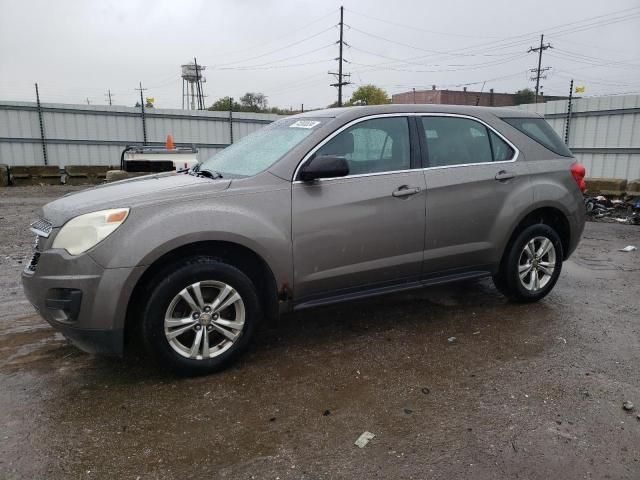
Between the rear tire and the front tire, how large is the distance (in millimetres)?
2438

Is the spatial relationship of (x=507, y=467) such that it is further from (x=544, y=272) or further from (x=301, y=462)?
(x=544, y=272)

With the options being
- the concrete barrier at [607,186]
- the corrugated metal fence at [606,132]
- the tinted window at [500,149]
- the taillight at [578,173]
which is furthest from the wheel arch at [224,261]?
the corrugated metal fence at [606,132]

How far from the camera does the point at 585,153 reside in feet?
43.5

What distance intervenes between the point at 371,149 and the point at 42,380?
112 inches

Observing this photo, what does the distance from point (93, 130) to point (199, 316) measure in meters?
18.9

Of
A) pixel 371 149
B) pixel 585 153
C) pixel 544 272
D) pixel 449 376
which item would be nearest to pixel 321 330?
pixel 449 376

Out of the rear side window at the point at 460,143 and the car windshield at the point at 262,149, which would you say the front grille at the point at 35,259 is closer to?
the car windshield at the point at 262,149

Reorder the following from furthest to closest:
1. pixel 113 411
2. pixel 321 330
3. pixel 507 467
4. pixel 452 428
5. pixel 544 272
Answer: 1. pixel 544 272
2. pixel 321 330
3. pixel 113 411
4. pixel 452 428
5. pixel 507 467

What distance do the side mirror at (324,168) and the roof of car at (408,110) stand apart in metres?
0.54

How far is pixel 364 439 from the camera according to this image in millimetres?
2658

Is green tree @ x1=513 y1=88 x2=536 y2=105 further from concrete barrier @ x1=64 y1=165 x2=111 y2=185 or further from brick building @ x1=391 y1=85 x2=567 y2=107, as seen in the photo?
concrete barrier @ x1=64 y1=165 x2=111 y2=185

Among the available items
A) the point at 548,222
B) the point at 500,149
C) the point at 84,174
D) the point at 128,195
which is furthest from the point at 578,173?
the point at 84,174

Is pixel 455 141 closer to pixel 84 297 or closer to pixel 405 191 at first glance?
pixel 405 191

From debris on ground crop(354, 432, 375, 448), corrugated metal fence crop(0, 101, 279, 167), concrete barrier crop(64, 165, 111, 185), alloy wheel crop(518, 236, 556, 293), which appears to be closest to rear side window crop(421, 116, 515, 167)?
alloy wheel crop(518, 236, 556, 293)
